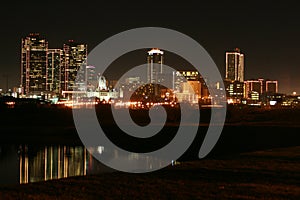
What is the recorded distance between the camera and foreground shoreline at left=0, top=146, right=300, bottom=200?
1021 cm

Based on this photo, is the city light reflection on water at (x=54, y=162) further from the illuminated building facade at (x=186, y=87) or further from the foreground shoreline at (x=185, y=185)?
the illuminated building facade at (x=186, y=87)

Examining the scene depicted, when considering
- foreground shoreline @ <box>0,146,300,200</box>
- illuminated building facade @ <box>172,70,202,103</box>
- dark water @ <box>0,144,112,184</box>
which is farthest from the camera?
illuminated building facade @ <box>172,70,202,103</box>

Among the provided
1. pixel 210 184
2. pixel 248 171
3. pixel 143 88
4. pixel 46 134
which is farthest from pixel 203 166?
pixel 143 88

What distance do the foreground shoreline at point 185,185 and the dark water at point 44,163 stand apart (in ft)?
18.9

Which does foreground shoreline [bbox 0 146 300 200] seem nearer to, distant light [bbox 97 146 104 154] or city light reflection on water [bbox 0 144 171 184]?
city light reflection on water [bbox 0 144 171 184]

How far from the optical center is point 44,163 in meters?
21.7

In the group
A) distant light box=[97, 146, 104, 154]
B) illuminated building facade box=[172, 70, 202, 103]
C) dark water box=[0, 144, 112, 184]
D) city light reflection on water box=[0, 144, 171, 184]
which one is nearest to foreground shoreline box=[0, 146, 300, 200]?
city light reflection on water box=[0, 144, 171, 184]

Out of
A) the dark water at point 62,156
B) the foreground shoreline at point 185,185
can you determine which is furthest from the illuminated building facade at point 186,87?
the foreground shoreline at point 185,185

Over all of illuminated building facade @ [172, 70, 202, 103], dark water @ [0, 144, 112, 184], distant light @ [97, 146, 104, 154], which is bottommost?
dark water @ [0, 144, 112, 184]

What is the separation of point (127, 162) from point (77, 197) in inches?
432

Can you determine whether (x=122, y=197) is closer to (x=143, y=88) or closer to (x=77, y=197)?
(x=77, y=197)

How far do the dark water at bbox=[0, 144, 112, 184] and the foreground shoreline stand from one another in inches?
227

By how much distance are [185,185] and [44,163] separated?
1208 cm

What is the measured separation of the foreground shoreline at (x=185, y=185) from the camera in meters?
10.2
